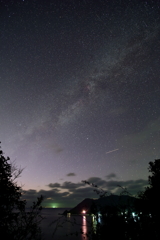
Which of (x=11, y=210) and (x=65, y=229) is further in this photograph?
(x=65, y=229)

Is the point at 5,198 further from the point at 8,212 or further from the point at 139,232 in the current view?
the point at 139,232

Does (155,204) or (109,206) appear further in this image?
(155,204)

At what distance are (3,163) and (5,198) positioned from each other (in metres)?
1.98

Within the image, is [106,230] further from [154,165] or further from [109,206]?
[154,165]

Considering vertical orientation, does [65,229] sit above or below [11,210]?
below

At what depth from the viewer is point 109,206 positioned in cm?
332

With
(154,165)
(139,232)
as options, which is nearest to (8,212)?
(139,232)

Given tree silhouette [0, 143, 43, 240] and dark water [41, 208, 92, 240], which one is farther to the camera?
tree silhouette [0, 143, 43, 240]

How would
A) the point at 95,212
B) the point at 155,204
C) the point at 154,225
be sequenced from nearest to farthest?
1. the point at 154,225
2. the point at 95,212
3. the point at 155,204

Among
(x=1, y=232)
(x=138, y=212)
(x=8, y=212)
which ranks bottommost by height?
(x=1, y=232)

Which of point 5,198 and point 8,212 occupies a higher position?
point 5,198

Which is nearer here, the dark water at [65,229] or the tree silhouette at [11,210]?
the dark water at [65,229]

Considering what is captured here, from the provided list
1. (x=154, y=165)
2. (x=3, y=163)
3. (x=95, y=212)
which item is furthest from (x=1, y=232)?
(x=154, y=165)

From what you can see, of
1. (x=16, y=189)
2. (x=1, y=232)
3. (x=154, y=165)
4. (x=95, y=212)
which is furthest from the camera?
(x=154, y=165)
